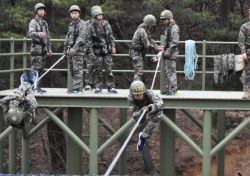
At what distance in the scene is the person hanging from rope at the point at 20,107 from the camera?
38.4 ft

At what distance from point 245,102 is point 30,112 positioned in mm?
4031

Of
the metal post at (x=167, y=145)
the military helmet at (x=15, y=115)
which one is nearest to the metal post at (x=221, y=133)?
the metal post at (x=167, y=145)

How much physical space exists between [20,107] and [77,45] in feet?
6.99

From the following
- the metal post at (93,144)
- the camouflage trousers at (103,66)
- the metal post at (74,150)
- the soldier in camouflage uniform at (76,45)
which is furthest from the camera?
the metal post at (74,150)

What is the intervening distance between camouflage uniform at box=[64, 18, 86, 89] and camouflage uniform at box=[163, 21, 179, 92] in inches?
61.3

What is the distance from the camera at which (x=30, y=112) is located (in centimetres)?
1198

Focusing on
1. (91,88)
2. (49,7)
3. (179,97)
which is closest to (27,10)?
(49,7)

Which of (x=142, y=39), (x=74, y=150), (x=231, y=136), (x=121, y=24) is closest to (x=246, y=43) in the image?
(x=231, y=136)

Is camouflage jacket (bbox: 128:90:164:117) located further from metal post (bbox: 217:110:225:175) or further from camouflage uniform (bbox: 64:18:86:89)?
metal post (bbox: 217:110:225:175)

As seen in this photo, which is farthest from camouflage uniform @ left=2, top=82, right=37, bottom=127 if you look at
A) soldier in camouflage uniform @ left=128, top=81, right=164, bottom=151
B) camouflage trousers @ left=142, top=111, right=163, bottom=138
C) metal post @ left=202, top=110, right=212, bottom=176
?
metal post @ left=202, top=110, right=212, bottom=176

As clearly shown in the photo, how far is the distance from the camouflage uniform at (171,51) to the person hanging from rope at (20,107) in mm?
2763

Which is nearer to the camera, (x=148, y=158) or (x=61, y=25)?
(x=61, y=25)

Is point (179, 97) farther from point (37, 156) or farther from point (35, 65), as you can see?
point (37, 156)

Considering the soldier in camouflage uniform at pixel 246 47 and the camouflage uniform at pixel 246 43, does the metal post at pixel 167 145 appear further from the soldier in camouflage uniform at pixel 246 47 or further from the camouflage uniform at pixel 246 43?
the camouflage uniform at pixel 246 43
